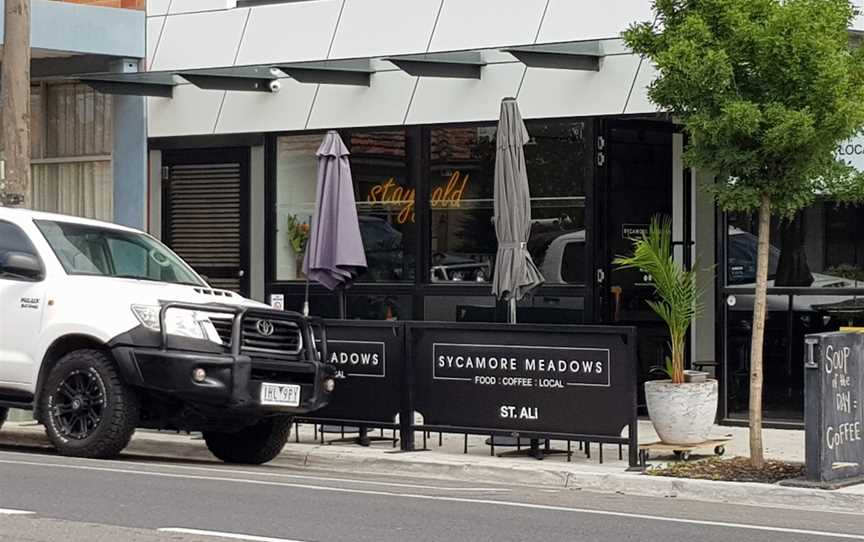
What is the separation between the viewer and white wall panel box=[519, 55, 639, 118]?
15.7 m

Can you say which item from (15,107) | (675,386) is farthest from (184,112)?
(675,386)

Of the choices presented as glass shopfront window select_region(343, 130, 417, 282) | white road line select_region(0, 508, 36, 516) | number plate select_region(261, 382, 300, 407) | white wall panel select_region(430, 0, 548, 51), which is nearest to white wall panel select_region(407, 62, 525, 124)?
white wall panel select_region(430, 0, 548, 51)

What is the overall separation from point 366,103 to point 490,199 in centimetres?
199

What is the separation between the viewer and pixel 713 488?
11.5 m

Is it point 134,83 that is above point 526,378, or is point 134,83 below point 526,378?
above

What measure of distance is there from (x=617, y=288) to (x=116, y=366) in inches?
250

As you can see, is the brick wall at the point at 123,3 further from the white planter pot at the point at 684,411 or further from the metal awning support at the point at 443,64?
the white planter pot at the point at 684,411

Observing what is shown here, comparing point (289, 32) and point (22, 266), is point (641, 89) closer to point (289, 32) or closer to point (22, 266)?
point (289, 32)

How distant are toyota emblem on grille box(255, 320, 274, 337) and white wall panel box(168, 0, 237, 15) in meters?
7.30

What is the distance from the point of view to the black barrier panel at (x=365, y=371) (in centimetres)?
1353

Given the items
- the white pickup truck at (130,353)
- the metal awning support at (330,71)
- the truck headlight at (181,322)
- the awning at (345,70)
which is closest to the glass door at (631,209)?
the awning at (345,70)

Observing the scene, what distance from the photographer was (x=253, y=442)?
43.7 ft

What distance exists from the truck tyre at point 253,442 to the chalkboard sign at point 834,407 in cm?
447

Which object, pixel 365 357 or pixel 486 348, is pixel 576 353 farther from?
pixel 365 357
